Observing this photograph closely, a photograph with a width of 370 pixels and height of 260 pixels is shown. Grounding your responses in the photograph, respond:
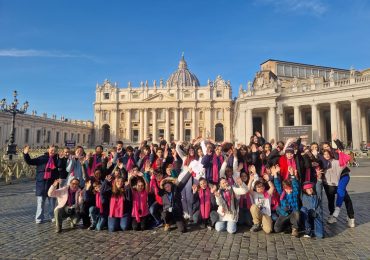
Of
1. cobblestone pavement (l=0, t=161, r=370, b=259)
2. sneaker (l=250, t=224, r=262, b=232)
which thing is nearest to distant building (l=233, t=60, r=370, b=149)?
cobblestone pavement (l=0, t=161, r=370, b=259)

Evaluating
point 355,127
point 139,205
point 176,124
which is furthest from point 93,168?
point 176,124

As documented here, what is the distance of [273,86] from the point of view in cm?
3106

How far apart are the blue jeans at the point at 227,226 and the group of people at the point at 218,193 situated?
21mm

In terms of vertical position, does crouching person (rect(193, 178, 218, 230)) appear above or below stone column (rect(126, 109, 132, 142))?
below

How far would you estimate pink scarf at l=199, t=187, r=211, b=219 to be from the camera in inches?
243

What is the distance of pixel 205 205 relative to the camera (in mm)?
6203

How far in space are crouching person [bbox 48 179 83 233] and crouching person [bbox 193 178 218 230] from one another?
8.79ft

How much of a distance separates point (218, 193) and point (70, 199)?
137 inches

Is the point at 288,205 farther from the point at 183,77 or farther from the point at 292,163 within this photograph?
the point at 183,77

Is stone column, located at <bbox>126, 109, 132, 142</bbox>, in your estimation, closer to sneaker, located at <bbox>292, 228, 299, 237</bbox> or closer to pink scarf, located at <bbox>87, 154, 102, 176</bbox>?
pink scarf, located at <bbox>87, 154, 102, 176</bbox>

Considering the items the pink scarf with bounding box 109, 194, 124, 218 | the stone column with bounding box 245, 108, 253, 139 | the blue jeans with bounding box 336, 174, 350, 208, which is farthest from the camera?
the stone column with bounding box 245, 108, 253, 139

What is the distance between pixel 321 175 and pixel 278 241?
2.07 m

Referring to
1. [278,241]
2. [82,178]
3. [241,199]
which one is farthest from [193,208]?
[82,178]

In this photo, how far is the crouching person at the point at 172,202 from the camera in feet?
19.9
